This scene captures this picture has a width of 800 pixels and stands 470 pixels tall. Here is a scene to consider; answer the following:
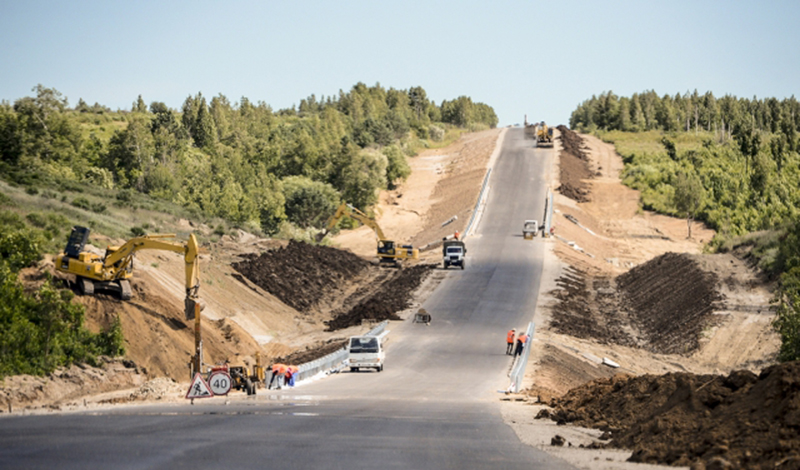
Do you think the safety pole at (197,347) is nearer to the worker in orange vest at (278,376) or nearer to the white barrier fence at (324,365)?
the worker in orange vest at (278,376)

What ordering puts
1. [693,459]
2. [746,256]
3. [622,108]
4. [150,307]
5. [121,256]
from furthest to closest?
[622,108], [746,256], [150,307], [121,256], [693,459]

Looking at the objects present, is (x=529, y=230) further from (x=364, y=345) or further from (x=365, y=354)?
(x=365, y=354)

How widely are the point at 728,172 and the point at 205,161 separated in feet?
227

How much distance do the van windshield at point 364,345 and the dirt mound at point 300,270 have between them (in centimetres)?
1881

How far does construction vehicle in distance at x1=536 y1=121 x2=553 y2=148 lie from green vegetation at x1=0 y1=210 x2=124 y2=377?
101997mm

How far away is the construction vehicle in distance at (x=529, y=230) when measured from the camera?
80.2m

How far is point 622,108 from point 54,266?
141385mm

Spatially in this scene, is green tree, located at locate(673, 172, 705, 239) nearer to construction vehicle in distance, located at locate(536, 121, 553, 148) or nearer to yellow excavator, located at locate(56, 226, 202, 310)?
construction vehicle in distance, located at locate(536, 121, 553, 148)

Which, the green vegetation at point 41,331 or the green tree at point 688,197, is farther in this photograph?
the green tree at point 688,197

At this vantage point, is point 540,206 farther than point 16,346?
Yes

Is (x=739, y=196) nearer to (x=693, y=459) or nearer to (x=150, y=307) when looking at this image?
(x=150, y=307)

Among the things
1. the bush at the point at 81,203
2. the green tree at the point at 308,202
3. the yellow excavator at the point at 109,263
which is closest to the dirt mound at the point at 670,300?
the yellow excavator at the point at 109,263

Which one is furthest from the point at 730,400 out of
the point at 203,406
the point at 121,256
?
the point at 121,256

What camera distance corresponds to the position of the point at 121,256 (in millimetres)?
36750
